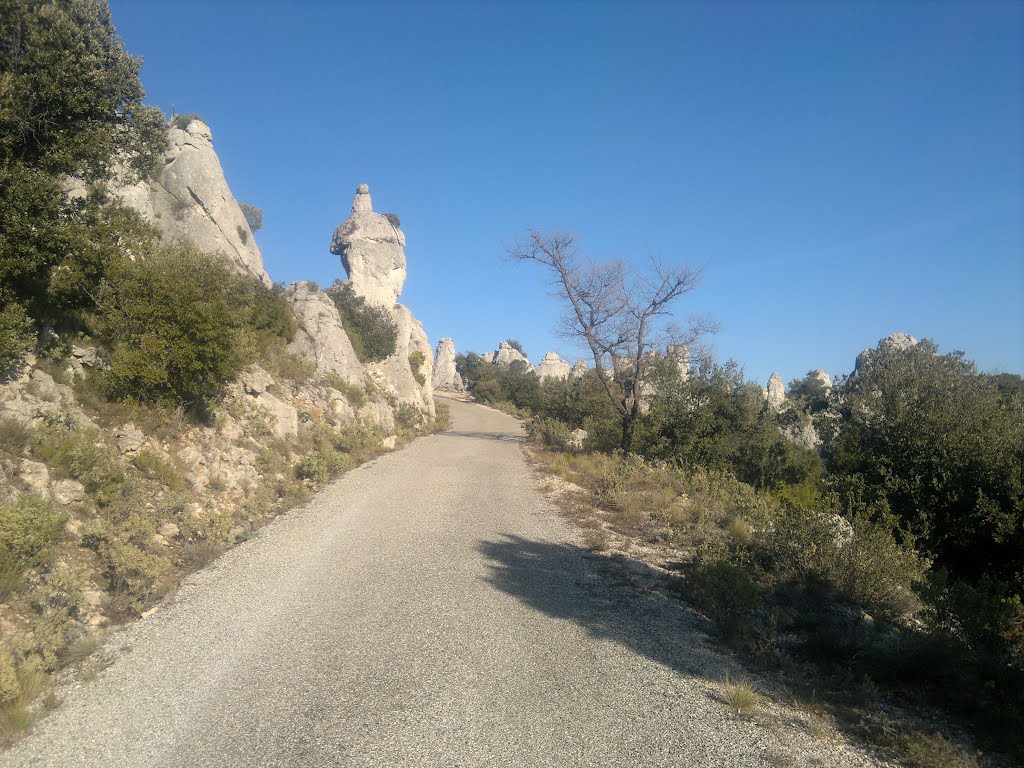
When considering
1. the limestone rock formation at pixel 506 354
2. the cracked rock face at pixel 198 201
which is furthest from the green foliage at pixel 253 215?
the limestone rock formation at pixel 506 354

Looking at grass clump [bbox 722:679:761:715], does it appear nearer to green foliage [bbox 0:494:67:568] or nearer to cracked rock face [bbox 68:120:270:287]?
green foliage [bbox 0:494:67:568]

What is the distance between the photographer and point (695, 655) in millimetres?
5754

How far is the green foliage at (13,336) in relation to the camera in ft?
25.6

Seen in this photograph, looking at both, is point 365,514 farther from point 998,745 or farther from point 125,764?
point 998,745

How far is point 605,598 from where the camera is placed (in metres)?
7.38

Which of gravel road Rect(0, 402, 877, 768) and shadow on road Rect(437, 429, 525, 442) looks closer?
gravel road Rect(0, 402, 877, 768)

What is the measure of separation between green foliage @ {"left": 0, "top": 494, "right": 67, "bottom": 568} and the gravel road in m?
1.22

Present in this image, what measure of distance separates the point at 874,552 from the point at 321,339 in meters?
19.8

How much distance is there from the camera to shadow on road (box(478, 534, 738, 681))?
19.1ft

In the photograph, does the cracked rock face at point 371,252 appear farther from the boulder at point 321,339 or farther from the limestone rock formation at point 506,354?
the limestone rock formation at point 506,354

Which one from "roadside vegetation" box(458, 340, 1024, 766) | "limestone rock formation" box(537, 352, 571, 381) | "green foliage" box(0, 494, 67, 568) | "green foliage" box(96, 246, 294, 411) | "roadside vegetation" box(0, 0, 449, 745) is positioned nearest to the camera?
"roadside vegetation" box(458, 340, 1024, 766)

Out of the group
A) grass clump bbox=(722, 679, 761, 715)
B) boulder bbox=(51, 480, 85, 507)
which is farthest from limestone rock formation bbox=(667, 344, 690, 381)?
boulder bbox=(51, 480, 85, 507)

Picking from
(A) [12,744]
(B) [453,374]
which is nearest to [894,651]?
(A) [12,744]

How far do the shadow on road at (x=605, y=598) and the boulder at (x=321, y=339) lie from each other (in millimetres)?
13990
